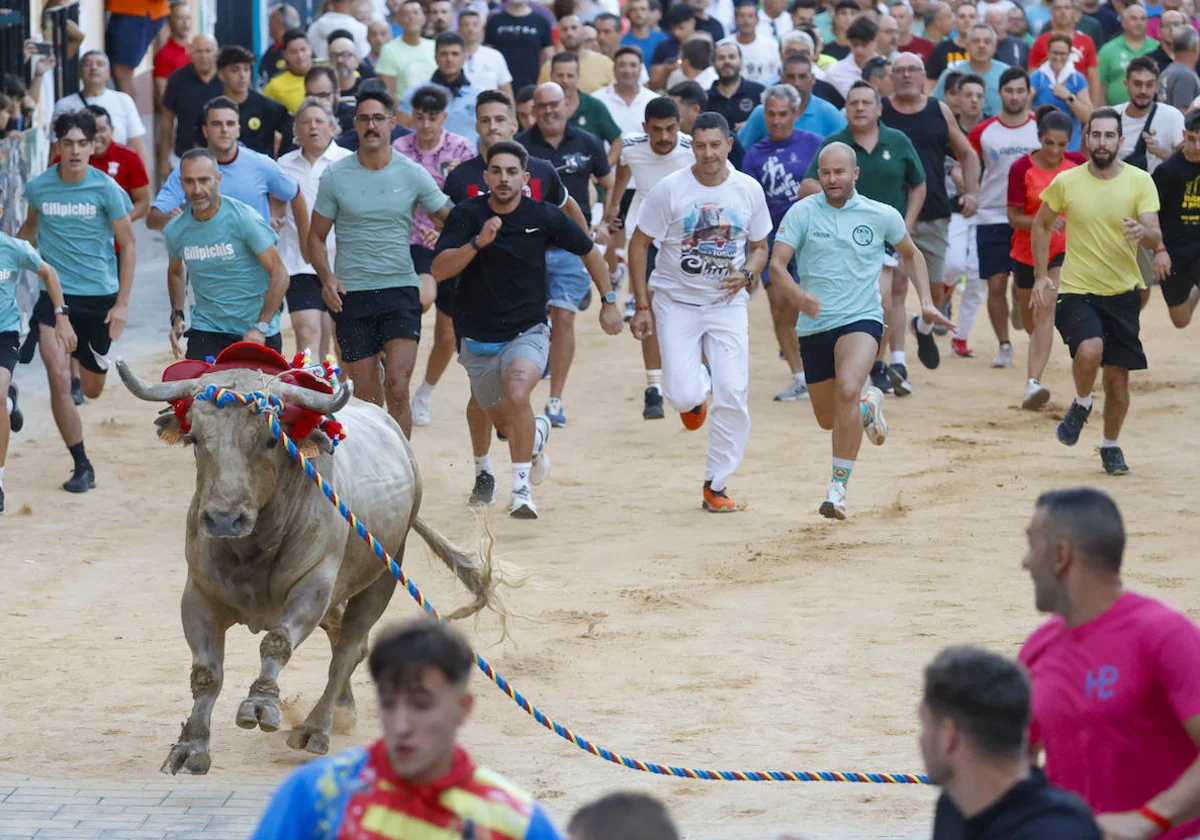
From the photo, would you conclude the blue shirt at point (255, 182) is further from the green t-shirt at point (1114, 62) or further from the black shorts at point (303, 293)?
the green t-shirt at point (1114, 62)

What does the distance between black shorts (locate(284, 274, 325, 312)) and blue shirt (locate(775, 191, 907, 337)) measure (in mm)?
3367

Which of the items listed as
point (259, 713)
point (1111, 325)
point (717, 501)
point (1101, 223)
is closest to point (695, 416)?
point (717, 501)

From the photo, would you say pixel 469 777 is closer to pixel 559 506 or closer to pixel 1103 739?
pixel 1103 739

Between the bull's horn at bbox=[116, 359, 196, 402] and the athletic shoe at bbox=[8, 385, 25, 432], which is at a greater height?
the bull's horn at bbox=[116, 359, 196, 402]

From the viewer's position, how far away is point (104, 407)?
14.5 m

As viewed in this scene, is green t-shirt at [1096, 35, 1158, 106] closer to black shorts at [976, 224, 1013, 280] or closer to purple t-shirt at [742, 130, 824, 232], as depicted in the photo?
black shorts at [976, 224, 1013, 280]

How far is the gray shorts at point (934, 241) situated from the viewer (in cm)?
1519

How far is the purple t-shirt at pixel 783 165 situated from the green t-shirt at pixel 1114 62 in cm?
617

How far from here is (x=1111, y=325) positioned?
12.0 metres

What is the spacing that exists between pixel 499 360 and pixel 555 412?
269 centimetres

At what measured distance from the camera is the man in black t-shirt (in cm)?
1106

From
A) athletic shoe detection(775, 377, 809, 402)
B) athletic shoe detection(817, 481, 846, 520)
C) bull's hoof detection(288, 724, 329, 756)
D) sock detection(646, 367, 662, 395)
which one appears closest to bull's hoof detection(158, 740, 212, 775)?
bull's hoof detection(288, 724, 329, 756)

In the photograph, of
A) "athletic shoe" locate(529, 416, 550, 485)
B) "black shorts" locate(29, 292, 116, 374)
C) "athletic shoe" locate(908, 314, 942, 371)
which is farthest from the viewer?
"athletic shoe" locate(908, 314, 942, 371)

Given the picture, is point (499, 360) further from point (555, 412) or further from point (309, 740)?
point (309, 740)
